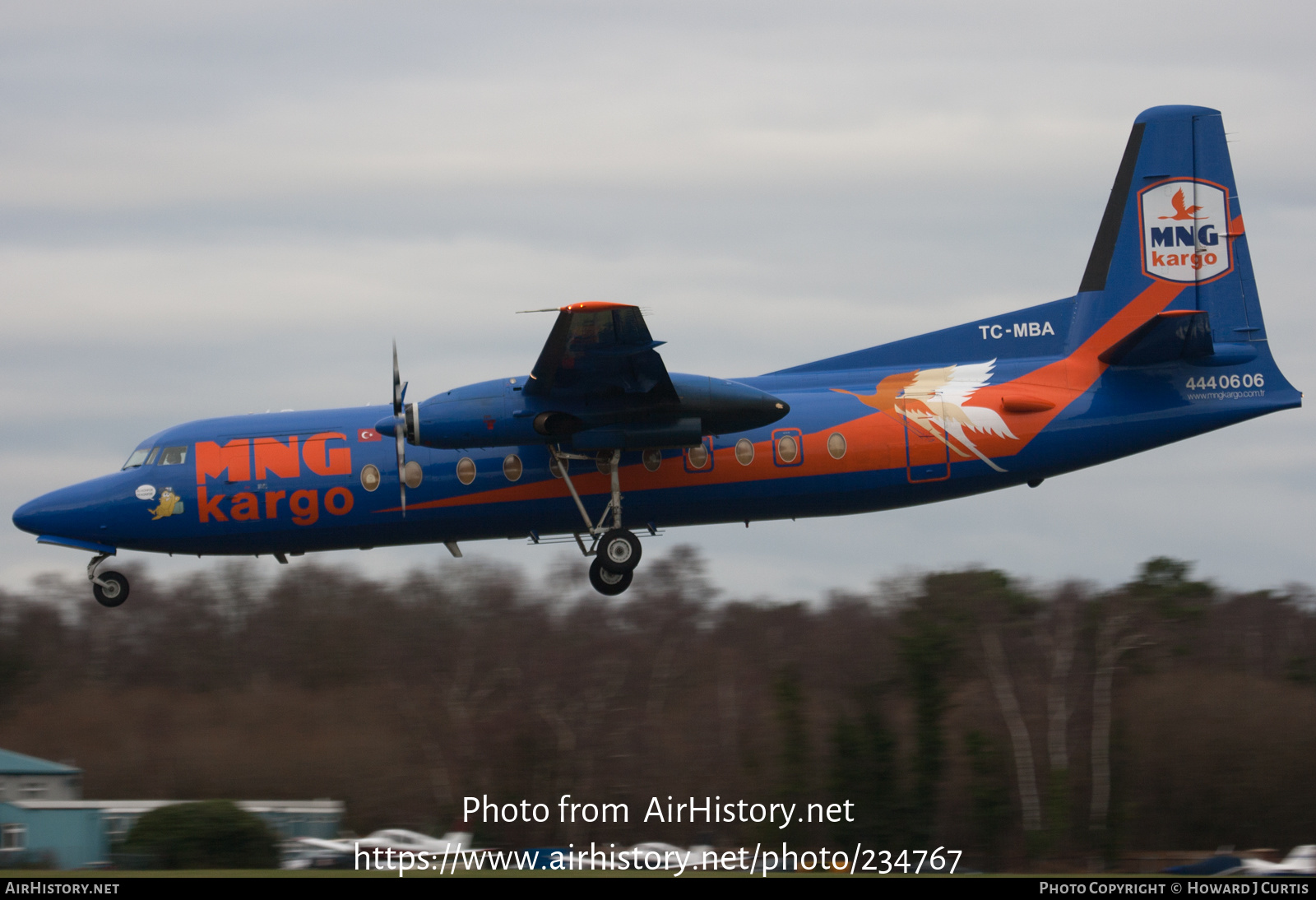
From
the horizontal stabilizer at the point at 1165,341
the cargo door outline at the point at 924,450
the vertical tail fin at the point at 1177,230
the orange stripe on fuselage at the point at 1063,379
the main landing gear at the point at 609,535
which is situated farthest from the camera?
the vertical tail fin at the point at 1177,230

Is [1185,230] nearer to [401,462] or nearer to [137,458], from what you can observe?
[401,462]

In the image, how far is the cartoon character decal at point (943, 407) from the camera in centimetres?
2047

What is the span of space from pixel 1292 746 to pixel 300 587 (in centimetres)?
2782

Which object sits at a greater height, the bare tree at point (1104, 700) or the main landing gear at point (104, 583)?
the main landing gear at point (104, 583)

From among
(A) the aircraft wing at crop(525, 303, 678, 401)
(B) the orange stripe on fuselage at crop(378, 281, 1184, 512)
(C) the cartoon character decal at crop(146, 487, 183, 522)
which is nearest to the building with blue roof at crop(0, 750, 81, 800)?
(C) the cartoon character decal at crop(146, 487, 183, 522)

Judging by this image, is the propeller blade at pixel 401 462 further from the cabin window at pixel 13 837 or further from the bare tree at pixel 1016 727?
the bare tree at pixel 1016 727

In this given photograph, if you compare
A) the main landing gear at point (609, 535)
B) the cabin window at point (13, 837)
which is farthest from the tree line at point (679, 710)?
the main landing gear at point (609, 535)

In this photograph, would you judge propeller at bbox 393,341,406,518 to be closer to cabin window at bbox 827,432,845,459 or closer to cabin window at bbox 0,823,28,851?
cabin window at bbox 827,432,845,459

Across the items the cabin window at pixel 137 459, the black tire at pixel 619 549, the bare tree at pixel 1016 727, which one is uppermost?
the cabin window at pixel 137 459

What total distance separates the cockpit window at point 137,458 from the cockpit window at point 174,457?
0.35m

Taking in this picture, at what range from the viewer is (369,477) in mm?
20594

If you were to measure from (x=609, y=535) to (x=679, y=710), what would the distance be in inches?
890

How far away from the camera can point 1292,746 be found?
126ft
